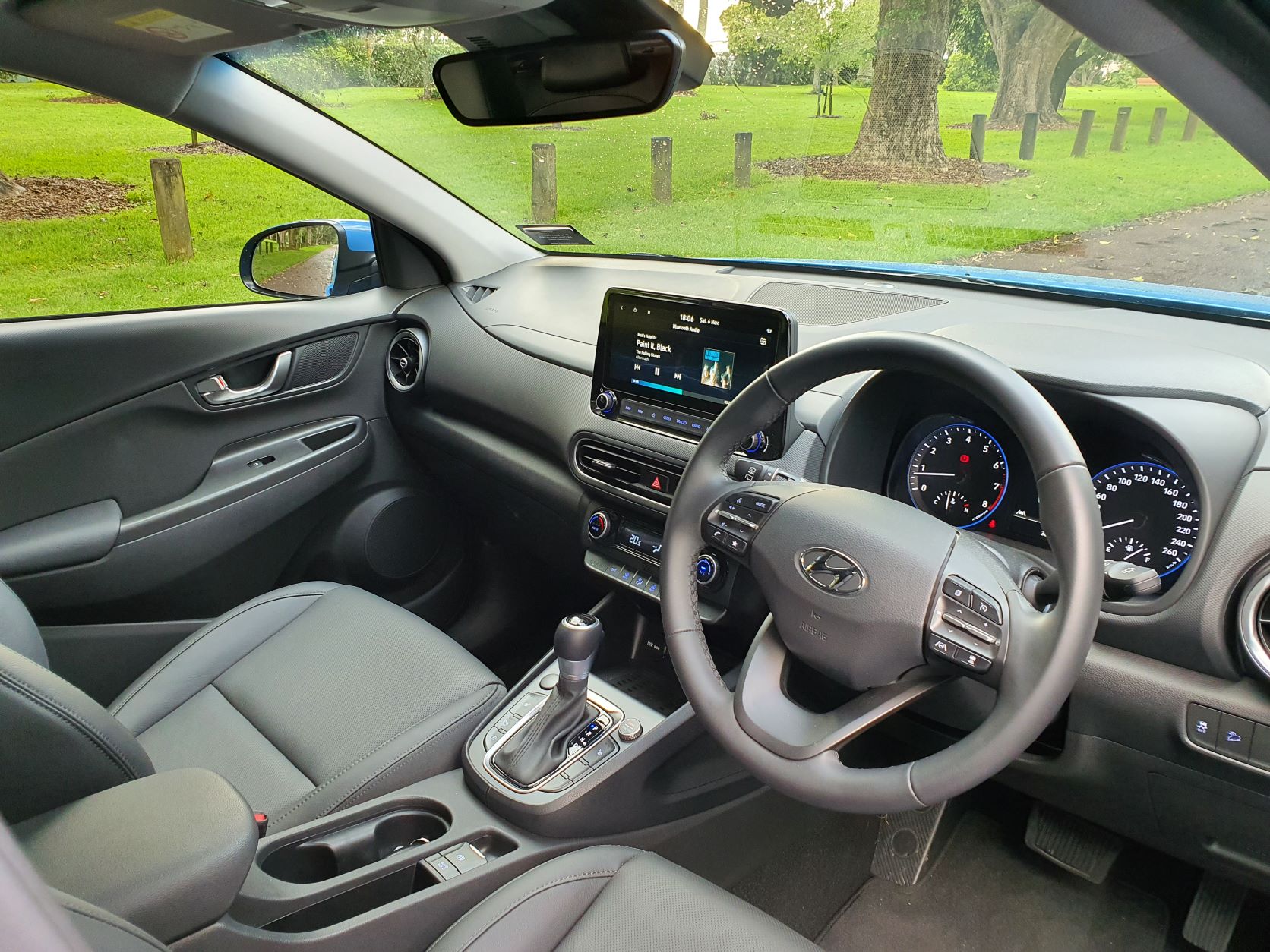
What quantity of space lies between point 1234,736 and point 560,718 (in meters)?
1.10

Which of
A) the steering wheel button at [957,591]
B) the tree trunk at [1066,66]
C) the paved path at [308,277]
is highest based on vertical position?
the tree trunk at [1066,66]

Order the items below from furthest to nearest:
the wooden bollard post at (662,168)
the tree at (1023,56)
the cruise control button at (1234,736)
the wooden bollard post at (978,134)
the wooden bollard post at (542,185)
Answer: the wooden bollard post at (542,185) < the wooden bollard post at (662,168) < the wooden bollard post at (978,134) < the cruise control button at (1234,736) < the tree at (1023,56)

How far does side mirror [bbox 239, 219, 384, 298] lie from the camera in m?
2.73

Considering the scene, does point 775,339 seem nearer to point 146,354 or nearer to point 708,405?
point 708,405

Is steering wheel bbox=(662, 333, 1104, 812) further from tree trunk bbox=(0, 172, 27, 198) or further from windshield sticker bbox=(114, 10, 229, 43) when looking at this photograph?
tree trunk bbox=(0, 172, 27, 198)

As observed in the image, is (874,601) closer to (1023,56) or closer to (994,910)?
(1023,56)

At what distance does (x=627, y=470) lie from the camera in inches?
80.7

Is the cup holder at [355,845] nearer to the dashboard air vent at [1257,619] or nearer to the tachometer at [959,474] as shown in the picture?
the tachometer at [959,474]

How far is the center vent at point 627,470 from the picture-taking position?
1970mm

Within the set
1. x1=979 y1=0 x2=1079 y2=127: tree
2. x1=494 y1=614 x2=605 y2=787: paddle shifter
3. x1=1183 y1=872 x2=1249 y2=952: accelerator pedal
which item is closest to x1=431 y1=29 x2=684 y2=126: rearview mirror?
x1=979 y1=0 x2=1079 y2=127: tree

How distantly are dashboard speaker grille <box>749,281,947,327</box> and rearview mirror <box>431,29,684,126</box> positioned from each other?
0.58m

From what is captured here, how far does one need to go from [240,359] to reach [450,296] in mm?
605

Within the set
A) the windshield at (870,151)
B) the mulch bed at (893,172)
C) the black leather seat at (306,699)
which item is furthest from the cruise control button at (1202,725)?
the black leather seat at (306,699)

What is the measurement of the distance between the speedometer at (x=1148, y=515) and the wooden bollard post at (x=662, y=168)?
168cm
